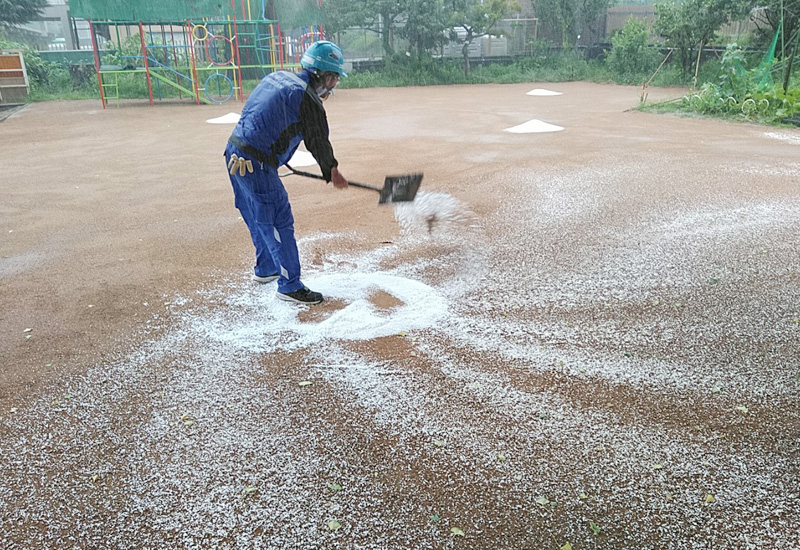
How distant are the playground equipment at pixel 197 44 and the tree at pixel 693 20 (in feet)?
33.3

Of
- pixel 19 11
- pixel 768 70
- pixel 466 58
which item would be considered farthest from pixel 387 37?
pixel 19 11

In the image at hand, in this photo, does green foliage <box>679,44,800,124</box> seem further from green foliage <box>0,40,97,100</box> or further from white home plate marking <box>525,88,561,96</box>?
green foliage <box>0,40,97,100</box>

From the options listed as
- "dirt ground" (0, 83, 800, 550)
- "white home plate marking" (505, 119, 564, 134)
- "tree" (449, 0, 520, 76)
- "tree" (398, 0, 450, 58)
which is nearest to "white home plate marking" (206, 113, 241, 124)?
"white home plate marking" (505, 119, 564, 134)

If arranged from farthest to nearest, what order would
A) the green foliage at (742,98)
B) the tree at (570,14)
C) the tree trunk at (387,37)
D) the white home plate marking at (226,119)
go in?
the tree at (570,14) → the tree trunk at (387,37) → the white home plate marking at (226,119) → the green foliage at (742,98)

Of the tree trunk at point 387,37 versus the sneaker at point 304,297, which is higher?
the tree trunk at point 387,37

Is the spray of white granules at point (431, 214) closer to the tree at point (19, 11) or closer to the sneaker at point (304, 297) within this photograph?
the sneaker at point (304, 297)

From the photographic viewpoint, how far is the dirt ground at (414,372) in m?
2.36

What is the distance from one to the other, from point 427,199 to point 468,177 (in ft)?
8.21

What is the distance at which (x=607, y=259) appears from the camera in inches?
192

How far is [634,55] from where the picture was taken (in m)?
20.6

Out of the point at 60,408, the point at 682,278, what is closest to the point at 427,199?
the point at 682,278

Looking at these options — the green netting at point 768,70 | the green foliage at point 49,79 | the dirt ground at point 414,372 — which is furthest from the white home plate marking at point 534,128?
the green foliage at point 49,79

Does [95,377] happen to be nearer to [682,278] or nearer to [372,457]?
[372,457]

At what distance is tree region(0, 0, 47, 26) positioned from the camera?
23.8 meters
